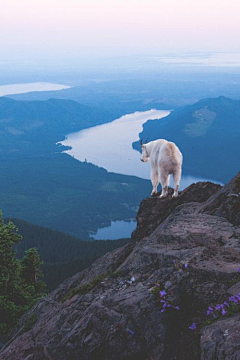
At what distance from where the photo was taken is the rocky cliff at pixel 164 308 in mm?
8352

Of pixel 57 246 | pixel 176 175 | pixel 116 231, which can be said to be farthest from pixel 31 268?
pixel 116 231

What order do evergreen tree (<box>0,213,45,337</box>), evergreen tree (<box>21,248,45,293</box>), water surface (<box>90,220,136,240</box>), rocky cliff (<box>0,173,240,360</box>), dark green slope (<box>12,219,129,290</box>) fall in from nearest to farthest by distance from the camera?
rocky cliff (<box>0,173,240,360</box>), evergreen tree (<box>0,213,45,337</box>), evergreen tree (<box>21,248,45,293</box>), dark green slope (<box>12,219,129,290</box>), water surface (<box>90,220,136,240</box>)

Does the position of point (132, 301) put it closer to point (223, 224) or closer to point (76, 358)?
point (76, 358)

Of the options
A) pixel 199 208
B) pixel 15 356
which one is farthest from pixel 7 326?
pixel 199 208

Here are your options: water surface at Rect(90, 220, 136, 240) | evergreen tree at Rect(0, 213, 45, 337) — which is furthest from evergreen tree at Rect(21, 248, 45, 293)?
water surface at Rect(90, 220, 136, 240)

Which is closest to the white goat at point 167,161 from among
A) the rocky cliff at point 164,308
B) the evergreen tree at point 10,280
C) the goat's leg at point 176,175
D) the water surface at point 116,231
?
the goat's leg at point 176,175

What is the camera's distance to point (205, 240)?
38.5 ft

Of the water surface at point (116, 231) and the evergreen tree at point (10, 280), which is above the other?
the evergreen tree at point (10, 280)

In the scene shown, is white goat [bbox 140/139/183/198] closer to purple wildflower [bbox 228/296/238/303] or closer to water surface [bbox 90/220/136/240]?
purple wildflower [bbox 228/296/238/303]

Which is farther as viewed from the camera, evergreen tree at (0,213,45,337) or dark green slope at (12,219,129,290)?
dark green slope at (12,219,129,290)

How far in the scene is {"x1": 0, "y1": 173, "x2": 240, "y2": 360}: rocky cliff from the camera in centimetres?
835

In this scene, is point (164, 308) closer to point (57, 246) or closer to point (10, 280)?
point (10, 280)

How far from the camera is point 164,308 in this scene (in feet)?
29.1

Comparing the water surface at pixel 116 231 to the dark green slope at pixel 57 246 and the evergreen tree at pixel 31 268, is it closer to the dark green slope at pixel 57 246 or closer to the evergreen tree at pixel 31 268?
the dark green slope at pixel 57 246
